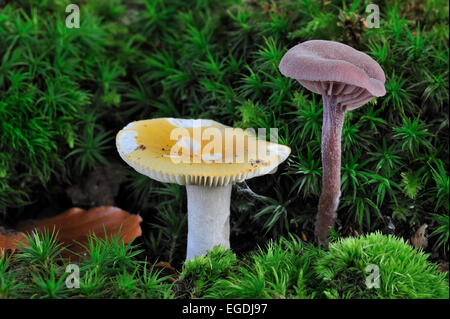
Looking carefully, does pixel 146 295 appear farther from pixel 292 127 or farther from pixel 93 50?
pixel 93 50

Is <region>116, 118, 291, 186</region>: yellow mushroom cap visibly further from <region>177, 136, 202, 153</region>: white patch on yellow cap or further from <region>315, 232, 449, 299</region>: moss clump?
<region>315, 232, 449, 299</region>: moss clump

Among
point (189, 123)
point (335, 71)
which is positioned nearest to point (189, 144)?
point (189, 123)

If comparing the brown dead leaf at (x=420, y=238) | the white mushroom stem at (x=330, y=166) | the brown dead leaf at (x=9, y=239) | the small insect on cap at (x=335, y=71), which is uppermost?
the small insect on cap at (x=335, y=71)

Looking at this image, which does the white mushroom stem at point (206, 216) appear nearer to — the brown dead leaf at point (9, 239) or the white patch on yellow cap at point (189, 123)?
the white patch on yellow cap at point (189, 123)

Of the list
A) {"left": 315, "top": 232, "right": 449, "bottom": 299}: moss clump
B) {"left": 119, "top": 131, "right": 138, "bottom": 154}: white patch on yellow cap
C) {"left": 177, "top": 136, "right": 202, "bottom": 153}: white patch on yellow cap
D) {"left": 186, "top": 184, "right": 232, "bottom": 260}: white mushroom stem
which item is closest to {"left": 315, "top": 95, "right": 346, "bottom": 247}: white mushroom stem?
{"left": 315, "top": 232, "right": 449, "bottom": 299}: moss clump

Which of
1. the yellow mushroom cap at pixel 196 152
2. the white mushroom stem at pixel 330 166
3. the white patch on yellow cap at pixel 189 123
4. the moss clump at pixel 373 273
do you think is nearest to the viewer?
the moss clump at pixel 373 273

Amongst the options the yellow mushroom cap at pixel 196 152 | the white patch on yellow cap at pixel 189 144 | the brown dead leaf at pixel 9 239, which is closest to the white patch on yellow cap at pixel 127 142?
the yellow mushroom cap at pixel 196 152

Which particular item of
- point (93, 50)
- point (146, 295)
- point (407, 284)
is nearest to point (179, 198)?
point (146, 295)

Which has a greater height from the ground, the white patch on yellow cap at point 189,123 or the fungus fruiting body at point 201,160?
the white patch on yellow cap at point 189,123
